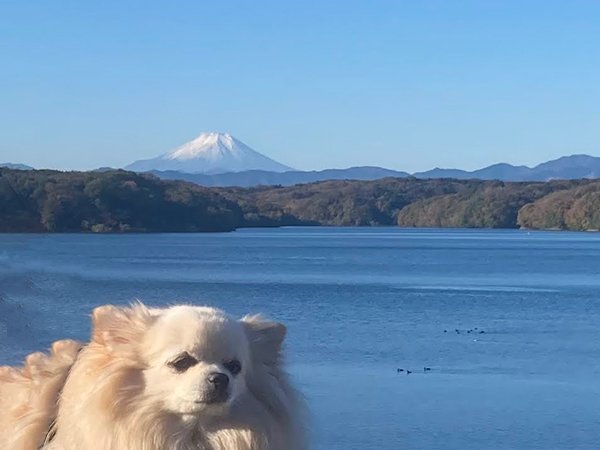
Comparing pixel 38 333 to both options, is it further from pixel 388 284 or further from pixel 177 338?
pixel 388 284

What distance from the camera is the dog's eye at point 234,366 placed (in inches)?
129

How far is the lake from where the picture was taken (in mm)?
17156

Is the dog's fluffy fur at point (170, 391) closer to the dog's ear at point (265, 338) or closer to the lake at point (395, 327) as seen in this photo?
the dog's ear at point (265, 338)

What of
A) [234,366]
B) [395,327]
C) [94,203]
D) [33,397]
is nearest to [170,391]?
[234,366]

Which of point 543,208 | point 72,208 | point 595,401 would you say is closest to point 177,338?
point 595,401

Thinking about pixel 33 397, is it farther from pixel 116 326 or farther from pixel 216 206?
pixel 216 206

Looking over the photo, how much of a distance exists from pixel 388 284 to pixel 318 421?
4247cm

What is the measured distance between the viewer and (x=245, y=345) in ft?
11.1

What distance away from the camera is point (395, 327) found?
35375 mm

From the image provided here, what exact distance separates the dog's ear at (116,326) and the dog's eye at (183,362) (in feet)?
0.48

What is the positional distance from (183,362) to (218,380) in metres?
0.14

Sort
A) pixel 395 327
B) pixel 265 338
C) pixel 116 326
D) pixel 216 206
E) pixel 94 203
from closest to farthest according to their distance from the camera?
1. pixel 116 326
2. pixel 265 338
3. pixel 395 327
4. pixel 94 203
5. pixel 216 206

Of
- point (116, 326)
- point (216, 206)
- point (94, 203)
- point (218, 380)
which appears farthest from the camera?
point (216, 206)

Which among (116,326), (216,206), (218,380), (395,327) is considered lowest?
(395,327)
